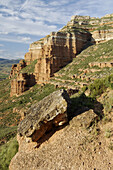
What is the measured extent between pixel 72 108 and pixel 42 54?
37582mm

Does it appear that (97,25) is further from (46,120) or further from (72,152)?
(72,152)

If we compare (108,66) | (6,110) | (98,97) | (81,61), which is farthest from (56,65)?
(98,97)

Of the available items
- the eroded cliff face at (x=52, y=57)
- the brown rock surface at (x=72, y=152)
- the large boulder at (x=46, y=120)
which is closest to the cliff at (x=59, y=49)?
the eroded cliff face at (x=52, y=57)

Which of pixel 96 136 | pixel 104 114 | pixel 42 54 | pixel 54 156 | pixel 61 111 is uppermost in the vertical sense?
pixel 42 54

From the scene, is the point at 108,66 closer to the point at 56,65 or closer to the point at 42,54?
the point at 56,65

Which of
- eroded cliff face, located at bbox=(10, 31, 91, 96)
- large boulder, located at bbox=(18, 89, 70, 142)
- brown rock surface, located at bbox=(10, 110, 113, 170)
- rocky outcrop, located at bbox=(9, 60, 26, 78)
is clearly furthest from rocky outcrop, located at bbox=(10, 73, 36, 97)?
large boulder, located at bbox=(18, 89, 70, 142)

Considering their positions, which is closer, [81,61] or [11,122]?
[11,122]

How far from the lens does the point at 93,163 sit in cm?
662

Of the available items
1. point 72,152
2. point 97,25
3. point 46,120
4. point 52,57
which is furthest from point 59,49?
point 72,152

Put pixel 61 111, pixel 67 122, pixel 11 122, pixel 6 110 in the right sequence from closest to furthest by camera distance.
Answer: pixel 61 111 < pixel 67 122 < pixel 11 122 < pixel 6 110

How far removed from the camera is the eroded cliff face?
39281 mm

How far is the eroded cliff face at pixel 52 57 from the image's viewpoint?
3928 centimetres

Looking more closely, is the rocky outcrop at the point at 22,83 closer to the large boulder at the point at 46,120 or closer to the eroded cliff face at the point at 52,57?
the eroded cliff face at the point at 52,57

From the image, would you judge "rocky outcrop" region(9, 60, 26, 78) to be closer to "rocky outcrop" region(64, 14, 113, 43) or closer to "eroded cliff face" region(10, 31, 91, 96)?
"eroded cliff face" region(10, 31, 91, 96)
